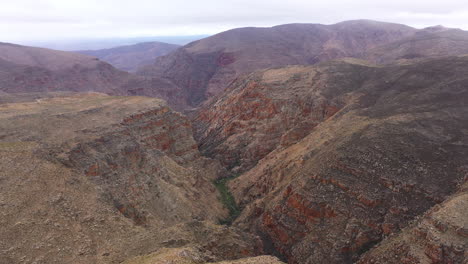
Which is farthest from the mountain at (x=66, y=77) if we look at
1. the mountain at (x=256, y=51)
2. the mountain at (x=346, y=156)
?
the mountain at (x=346, y=156)

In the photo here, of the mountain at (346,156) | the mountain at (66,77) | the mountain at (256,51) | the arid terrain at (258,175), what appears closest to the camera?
the arid terrain at (258,175)

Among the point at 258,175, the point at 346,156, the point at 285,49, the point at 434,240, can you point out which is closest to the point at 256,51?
the point at 285,49

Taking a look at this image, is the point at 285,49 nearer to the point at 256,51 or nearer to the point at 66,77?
the point at 256,51

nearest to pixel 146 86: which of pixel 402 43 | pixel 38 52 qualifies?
pixel 38 52

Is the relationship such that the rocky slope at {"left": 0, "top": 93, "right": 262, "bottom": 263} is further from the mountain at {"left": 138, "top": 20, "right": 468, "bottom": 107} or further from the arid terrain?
the mountain at {"left": 138, "top": 20, "right": 468, "bottom": 107}

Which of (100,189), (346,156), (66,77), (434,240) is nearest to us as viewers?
(434,240)

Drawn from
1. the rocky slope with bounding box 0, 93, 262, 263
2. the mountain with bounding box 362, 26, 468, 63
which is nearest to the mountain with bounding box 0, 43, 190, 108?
the rocky slope with bounding box 0, 93, 262, 263

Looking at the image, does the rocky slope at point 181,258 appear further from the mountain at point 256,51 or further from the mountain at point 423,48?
the mountain at point 256,51
